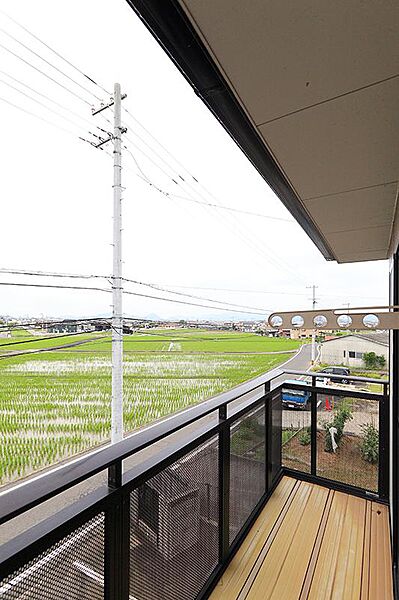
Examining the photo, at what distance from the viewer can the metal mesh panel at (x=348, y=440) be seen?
2.45 m

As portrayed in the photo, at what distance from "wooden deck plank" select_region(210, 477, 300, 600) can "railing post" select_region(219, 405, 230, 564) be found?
85mm

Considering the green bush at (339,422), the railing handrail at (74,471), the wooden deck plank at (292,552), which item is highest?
the railing handrail at (74,471)

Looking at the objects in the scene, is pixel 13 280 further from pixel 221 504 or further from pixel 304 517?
pixel 304 517

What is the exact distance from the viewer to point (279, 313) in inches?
45.2

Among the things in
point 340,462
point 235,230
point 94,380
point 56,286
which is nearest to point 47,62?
point 56,286

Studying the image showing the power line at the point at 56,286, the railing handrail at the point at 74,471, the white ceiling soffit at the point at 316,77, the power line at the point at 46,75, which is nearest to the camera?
the white ceiling soffit at the point at 316,77

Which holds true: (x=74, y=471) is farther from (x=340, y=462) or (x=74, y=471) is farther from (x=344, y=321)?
(x=340, y=462)

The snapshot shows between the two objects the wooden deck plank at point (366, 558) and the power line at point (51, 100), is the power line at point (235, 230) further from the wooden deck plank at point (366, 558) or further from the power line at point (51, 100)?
the wooden deck plank at point (366, 558)

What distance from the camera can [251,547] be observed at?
1882mm

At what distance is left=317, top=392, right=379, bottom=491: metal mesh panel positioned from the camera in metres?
2.45

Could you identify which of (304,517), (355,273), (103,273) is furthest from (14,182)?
(304,517)

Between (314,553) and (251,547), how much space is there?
0.35 metres

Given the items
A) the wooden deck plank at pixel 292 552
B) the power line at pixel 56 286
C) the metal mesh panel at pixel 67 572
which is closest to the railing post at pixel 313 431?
the wooden deck plank at pixel 292 552

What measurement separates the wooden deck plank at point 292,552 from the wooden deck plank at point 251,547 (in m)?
0.05
